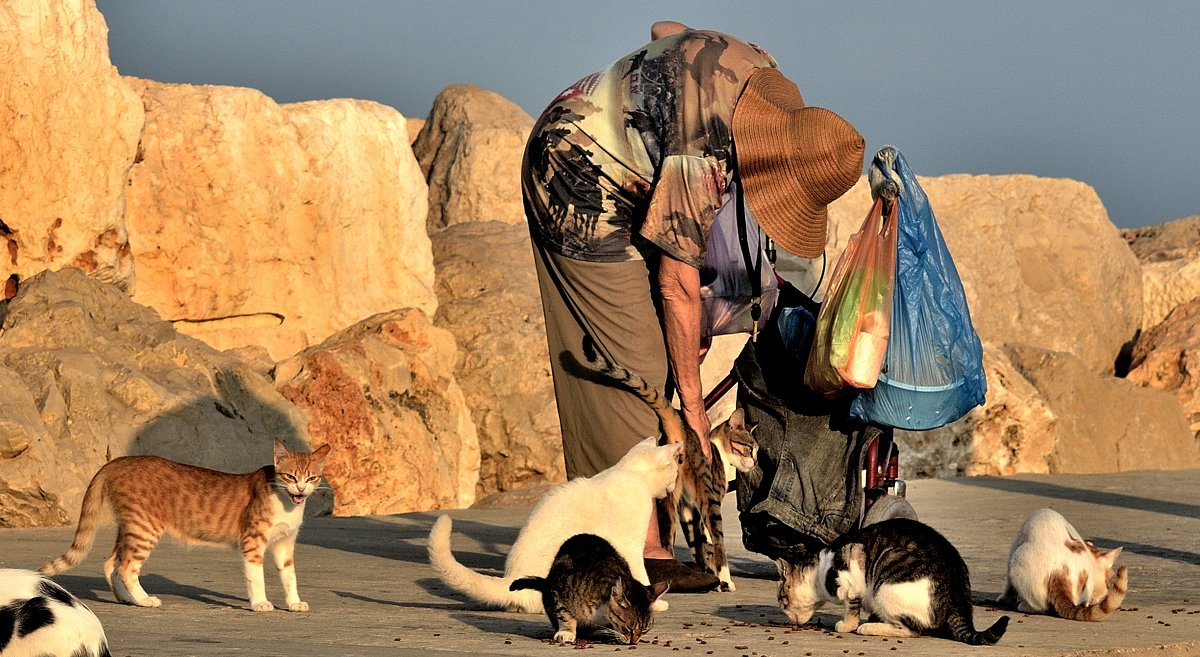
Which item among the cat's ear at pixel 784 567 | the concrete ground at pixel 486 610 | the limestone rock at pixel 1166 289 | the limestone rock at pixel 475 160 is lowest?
the concrete ground at pixel 486 610

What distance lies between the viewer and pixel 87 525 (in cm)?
620

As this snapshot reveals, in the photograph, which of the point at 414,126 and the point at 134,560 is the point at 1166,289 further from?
the point at 134,560

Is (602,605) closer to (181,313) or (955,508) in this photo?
(955,508)

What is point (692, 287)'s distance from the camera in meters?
6.31

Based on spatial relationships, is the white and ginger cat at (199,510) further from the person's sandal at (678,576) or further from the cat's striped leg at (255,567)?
the person's sandal at (678,576)

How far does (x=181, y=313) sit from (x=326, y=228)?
69.0 inches

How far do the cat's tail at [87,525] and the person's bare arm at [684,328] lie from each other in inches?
94.2

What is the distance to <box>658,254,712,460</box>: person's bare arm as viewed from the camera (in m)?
6.29

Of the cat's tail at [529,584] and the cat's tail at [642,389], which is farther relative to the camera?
the cat's tail at [642,389]

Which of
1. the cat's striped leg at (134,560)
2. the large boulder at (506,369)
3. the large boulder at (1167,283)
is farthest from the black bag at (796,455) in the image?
the large boulder at (1167,283)

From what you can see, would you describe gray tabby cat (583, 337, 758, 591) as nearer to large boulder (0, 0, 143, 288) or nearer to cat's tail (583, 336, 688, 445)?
cat's tail (583, 336, 688, 445)

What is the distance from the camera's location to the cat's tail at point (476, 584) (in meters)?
5.62

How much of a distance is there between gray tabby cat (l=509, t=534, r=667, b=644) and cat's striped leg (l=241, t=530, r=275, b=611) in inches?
49.9

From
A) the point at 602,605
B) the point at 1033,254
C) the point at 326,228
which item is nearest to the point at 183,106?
the point at 326,228
